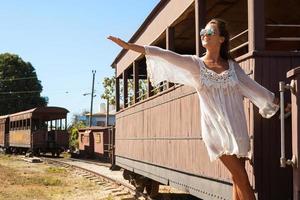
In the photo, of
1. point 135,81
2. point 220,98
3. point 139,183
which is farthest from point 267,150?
point 139,183

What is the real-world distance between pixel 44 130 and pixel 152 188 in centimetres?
2426

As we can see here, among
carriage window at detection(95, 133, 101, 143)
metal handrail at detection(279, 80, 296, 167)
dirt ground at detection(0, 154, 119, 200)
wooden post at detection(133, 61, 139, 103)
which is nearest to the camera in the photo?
metal handrail at detection(279, 80, 296, 167)

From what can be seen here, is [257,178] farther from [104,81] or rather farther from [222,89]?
[104,81]

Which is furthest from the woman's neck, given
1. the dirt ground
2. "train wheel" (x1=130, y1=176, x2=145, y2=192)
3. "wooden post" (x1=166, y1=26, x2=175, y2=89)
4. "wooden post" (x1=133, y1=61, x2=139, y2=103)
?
the dirt ground

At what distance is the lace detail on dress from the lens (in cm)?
413

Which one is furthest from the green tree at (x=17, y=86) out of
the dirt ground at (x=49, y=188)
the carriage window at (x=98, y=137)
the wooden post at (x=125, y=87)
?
the wooden post at (x=125, y=87)

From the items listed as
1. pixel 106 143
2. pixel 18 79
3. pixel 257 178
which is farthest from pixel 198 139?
pixel 18 79

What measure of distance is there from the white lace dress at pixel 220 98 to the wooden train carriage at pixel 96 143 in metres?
24.8

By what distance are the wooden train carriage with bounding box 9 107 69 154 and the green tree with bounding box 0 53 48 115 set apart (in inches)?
1183

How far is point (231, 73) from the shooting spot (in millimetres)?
4176

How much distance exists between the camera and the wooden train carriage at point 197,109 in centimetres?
478

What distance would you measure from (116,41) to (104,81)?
1924 inches

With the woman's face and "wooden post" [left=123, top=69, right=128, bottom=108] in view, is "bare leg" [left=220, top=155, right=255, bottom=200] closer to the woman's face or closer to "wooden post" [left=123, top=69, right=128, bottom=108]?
the woman's face

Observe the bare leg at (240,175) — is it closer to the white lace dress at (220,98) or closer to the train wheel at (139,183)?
the white lace dress at (220,98)
